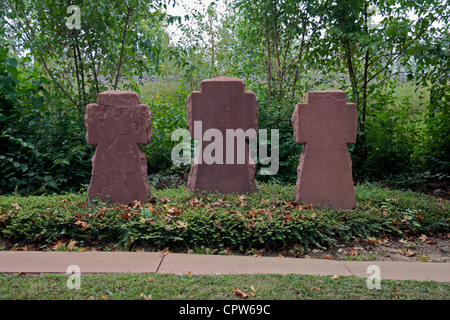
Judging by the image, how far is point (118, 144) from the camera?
5.16 meters

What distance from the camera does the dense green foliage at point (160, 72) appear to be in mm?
6590

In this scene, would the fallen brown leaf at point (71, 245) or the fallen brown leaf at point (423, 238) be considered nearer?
the fallen brown leaf at point (71, 245)

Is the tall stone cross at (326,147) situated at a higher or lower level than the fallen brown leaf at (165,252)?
higher

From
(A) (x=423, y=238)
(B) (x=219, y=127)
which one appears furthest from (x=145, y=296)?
(A) (x=423, y=238)

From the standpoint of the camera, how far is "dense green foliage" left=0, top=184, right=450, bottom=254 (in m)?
4.16

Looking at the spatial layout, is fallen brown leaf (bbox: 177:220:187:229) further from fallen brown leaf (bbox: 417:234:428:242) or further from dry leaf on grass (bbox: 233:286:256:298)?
fallen brown leaf (bbox: 417:234:428:242)

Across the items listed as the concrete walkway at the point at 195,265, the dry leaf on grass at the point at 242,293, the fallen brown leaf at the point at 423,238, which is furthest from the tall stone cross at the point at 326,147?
the dry leaf on grass at the point at 242,293

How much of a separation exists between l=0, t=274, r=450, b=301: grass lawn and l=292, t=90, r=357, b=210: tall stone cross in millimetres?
2258

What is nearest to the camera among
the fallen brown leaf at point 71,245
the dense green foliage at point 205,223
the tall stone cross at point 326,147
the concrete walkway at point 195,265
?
the concrete walkway at point 195,265

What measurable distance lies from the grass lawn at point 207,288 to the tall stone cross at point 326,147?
226 cm

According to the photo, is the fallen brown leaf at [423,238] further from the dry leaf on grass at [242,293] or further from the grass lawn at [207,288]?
the dry leaf on grass at [242,293]

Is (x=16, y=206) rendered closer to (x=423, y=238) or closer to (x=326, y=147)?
(x=326, y=147)

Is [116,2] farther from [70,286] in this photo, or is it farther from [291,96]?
[70,286]

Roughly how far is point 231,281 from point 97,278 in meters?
1.04
